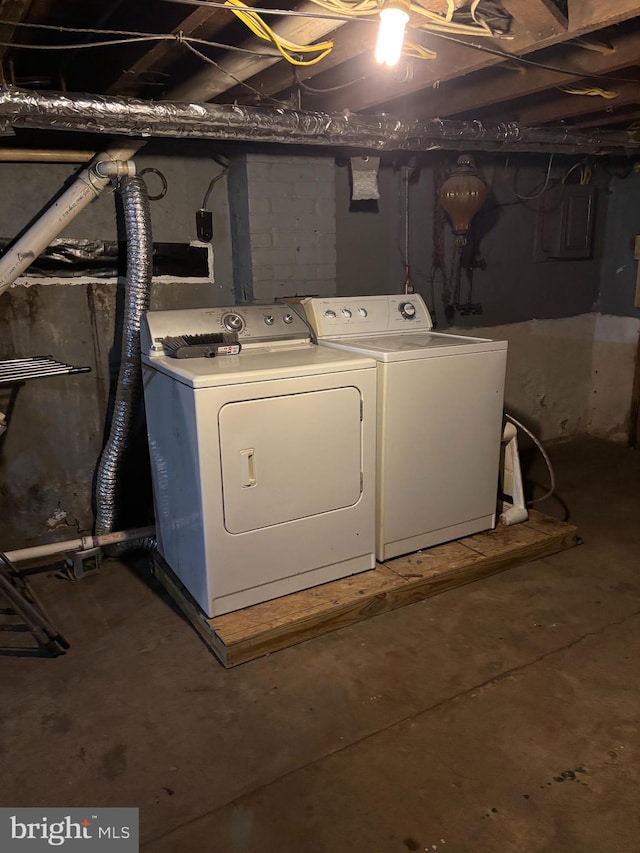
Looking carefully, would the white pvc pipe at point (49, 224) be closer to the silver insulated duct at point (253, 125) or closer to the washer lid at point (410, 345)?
the silver insulated duct at point (253, 125)

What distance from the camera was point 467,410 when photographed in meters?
2.79

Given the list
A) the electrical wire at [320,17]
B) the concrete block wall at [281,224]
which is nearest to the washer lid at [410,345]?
the concrete block wall at [281,224]

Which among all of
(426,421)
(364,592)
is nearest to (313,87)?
(426,421)

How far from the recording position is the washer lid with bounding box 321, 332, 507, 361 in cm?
255

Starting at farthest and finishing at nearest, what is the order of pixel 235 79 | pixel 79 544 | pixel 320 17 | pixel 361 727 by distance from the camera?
pixel 79 544 < pixel 235 79 < pixel 361 727 < pixel 320 17

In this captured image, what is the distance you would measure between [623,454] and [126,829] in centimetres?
408

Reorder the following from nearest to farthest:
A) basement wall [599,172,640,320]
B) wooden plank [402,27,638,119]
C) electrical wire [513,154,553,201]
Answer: wooden plank [402,27,638,119] → electrical wire [513,154,553,201] → basement wall [599,172,640,320]

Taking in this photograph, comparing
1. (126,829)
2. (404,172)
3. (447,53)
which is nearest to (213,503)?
(126,829)

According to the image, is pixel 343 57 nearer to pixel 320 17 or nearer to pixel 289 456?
pixel 320 17

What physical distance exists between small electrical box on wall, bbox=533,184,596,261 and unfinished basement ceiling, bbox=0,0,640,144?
1068 mm

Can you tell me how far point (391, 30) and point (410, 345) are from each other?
1282 mm

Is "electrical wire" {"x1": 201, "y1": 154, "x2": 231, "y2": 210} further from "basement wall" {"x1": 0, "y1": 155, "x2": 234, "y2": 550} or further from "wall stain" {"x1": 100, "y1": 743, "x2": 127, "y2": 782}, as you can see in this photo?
"wall stain" {"x1": 100, "y1": 743, "x2": 127, "y2": 782}

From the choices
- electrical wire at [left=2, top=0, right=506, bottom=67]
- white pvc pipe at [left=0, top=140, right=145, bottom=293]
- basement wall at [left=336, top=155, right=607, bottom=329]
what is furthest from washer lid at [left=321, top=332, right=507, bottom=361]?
white pvc pipe at [left=0, top=140, right=145, bottom=293]

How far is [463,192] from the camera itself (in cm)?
360
